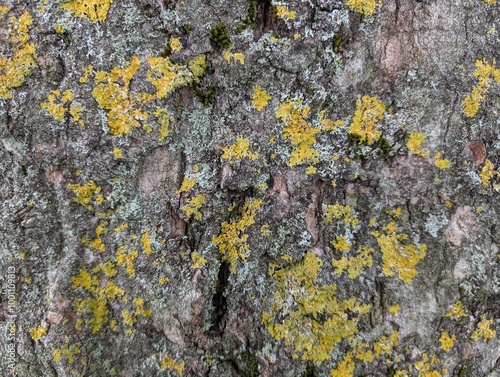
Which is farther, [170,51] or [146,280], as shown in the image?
[146,280]

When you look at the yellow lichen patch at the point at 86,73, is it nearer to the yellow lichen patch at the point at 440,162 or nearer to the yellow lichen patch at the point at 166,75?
the yellow lichen patch at the point at 166,75

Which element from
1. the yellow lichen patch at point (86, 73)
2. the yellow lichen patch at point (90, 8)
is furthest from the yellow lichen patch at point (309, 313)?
the yellow lichen patch at point (90, 8)

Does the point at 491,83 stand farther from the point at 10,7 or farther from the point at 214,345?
the point at 10,7

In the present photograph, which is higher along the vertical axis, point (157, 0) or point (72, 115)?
point (157, 0)

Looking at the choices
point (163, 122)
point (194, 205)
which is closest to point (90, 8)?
point (163, 122)

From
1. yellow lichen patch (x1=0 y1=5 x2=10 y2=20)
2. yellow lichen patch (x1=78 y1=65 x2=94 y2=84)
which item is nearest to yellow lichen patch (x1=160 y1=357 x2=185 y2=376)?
yellow lichen patch (x1=78 y1=65 x2=94 y2=84)

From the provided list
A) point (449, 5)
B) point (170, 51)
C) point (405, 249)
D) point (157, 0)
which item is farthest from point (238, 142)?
point (449, 5)
